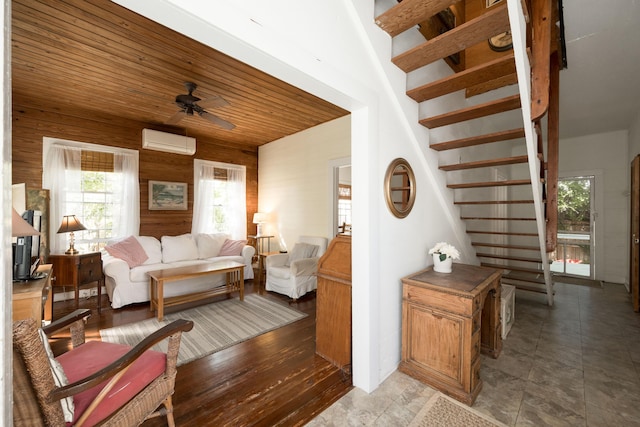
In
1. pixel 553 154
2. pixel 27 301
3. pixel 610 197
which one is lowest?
pixel 27 301

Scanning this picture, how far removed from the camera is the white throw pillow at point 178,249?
439 cm

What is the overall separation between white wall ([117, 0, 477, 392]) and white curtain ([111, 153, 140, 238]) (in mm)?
4221

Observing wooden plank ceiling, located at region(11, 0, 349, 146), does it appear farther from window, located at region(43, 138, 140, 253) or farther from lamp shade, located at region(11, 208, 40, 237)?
lamp shade, located at region(11, 208, 40, 237)

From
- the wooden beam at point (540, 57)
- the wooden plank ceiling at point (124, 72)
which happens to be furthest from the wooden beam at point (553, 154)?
the wooden plank ceiling at point (124, 72)

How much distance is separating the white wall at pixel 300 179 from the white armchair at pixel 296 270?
16.6 inches

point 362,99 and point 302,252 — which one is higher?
point 362,99

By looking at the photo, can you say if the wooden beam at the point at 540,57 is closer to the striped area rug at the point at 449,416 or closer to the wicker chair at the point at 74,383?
the striped area rug at the point at 449,416

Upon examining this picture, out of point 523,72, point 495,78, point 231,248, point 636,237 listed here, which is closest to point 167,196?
point 231,248

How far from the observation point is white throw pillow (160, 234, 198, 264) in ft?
14.4

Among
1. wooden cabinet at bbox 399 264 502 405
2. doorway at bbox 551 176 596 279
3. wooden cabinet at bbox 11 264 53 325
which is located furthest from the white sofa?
doorway at bbox 551 176 596 279

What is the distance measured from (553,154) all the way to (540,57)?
1272 millimetres

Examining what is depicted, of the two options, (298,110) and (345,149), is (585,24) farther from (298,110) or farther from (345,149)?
(298,110)

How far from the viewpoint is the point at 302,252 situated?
4465 millimetres

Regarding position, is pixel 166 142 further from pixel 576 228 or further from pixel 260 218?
pixel 576 228
